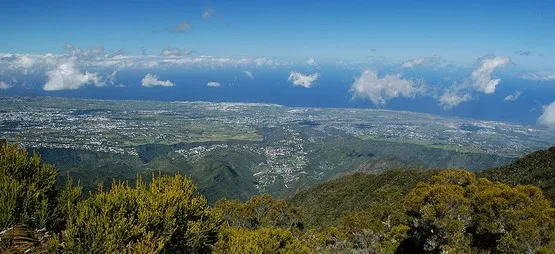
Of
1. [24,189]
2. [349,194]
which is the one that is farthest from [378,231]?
[349,194]

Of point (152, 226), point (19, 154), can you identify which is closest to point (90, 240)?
point (152, 226)

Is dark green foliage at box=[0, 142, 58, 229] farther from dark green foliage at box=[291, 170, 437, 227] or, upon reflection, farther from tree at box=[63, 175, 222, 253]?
dark green foliage at box=[291, 170, 437, 227]

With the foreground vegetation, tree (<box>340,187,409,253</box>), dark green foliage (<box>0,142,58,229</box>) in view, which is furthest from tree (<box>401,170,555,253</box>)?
dark green foliage (<box>0,142,58,229</box>)

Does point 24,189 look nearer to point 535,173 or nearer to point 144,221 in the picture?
point 144,221

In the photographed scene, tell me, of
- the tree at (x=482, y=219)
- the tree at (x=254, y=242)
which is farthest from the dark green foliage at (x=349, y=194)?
the tree at (x=482, y=219)

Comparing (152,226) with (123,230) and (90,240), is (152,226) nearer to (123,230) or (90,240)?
(123,230)

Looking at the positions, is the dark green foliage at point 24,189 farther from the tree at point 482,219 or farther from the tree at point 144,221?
the tree at point 482,219
